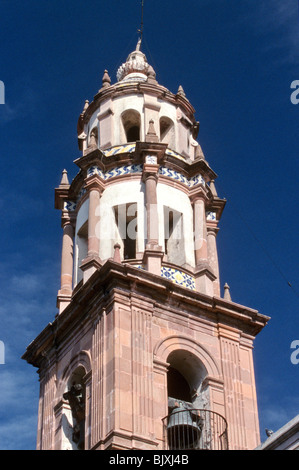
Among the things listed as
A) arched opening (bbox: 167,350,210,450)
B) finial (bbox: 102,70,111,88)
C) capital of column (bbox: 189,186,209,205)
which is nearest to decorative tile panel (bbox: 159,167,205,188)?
capital of column (bbox: 189,186,209,205)

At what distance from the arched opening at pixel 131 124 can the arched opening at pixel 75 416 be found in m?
8.31

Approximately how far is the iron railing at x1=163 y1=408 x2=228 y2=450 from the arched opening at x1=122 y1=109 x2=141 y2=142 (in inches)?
379

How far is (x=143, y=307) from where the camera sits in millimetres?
25141

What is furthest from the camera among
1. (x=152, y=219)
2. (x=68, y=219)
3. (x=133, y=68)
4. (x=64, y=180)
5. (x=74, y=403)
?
(x=133, y=68)

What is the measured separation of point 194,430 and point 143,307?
3.06 meters

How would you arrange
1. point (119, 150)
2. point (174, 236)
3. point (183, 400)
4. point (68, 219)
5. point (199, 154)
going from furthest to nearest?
point (199, 154) < point (68, 219) < point (119, 150) < point (174, 236) < point (183, 400)

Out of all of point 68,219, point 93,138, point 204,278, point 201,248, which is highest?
point 93,138

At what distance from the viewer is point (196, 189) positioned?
1142 inches

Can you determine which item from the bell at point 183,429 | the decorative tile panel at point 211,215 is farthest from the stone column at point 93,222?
the bell at point 183,429

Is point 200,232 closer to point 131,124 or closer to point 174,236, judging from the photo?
point 174,236

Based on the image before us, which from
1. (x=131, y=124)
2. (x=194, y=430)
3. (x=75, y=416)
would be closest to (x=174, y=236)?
(x=131, y=124)

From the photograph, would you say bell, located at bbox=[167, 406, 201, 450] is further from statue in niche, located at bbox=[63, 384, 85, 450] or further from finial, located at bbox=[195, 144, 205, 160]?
finial, located at bbox=[195, 144, 205, 160]

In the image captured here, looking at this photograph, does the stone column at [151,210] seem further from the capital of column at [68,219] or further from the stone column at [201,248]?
the capital of column at [68,219]

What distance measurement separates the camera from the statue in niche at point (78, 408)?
2512 centimetres
